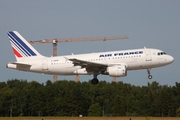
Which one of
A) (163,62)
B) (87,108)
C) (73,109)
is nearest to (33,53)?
(163,62)

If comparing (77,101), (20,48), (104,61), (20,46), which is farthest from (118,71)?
(77,101)

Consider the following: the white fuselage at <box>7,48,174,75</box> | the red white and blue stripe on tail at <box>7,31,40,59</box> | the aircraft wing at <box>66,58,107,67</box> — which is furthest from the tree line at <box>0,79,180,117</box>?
the aircraft wing at <box>66,58,107,67</box>

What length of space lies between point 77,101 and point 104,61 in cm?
3662

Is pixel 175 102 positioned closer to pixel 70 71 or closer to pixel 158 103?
pixel 158 103

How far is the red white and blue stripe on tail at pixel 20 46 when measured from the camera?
7188 centimetres

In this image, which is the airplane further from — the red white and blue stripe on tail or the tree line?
the tree line

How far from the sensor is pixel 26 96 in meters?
107

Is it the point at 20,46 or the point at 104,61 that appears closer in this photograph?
the point at 104,61

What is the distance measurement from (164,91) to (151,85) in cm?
2644

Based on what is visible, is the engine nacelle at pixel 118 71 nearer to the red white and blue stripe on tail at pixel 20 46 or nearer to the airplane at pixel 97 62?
the airplane at pixel 97 62

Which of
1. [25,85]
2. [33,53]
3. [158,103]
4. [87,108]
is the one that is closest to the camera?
[33,53]

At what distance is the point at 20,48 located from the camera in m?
72.8

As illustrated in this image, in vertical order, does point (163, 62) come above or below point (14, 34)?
below

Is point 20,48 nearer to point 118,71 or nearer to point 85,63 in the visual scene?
point 85,63
